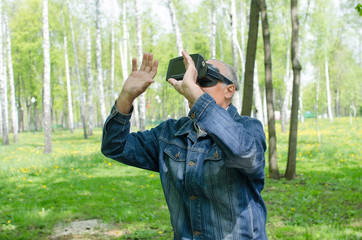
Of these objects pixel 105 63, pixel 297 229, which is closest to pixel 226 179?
pixel 297 229

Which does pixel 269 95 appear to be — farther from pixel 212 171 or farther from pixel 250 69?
pixel 212 171

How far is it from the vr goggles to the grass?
138 inches

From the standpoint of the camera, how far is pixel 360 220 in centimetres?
512

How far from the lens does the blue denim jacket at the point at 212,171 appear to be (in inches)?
59.4

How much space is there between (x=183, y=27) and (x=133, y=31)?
260 inches

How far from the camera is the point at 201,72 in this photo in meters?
1.71

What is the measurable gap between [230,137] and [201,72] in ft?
1.38

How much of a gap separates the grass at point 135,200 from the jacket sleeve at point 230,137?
3478 millimetres

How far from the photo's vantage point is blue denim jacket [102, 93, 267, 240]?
59.4 inches

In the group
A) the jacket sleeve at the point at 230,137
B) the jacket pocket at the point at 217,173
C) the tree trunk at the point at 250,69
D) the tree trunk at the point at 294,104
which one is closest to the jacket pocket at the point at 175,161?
the jacket pocket at the point at 217,173

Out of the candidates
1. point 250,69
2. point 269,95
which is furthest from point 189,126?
point 269,95

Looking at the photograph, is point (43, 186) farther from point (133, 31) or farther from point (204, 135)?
point (133, 31)

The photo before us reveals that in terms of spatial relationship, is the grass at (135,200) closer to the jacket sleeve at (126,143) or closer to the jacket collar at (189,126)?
the jacket sleeve at (126,143)

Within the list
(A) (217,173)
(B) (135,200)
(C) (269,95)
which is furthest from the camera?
(C) (269,95)
